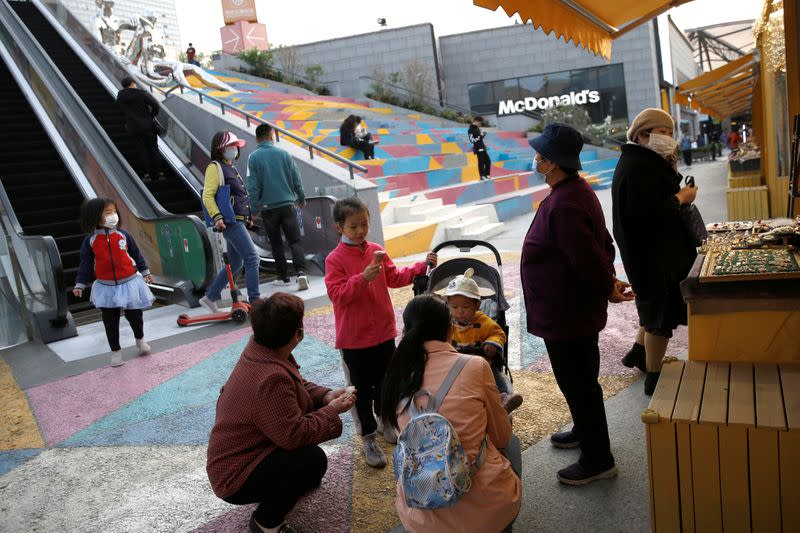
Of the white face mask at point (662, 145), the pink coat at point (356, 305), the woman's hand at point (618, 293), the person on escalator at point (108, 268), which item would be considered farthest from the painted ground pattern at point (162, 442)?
the white face mask at point (662, 145)

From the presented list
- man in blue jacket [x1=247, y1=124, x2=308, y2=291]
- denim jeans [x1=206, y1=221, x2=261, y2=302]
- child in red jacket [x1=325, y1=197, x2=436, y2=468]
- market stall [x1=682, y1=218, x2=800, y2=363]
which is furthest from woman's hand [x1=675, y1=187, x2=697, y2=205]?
man in blue jacket [x1=247, y1=124, x2=308, y2=291]

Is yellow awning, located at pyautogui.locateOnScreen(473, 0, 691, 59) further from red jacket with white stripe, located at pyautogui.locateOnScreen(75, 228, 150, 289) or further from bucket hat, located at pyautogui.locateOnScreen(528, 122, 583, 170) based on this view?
red jacket with white stripe, located at pyautogui.locateOnScreen(75, 228, 150, 289)

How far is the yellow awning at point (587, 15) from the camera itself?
4039 mm

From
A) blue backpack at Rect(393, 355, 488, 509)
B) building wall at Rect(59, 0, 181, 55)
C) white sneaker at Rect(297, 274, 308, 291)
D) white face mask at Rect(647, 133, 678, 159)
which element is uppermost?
building wall at Rect(59, 0, 181, 55)

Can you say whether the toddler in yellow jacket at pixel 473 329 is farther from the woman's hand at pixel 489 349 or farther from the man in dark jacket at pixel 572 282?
the man in dark jacket at pixel 572 282

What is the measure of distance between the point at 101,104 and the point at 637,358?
1350cm

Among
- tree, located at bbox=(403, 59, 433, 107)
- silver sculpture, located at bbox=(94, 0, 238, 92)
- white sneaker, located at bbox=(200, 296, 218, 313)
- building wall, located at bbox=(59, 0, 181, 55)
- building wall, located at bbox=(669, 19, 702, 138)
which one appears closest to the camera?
white sneaker, located at bbox=(200, 296, 218, 313)

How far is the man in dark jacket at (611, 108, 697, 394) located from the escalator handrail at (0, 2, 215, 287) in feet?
19.2

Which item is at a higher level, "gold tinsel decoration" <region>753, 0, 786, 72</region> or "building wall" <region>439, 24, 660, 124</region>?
"building wall" <region>439, 24, 660, 124</region>

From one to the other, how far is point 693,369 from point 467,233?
9.77 meters

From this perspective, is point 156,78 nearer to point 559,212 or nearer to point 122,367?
point 122,367

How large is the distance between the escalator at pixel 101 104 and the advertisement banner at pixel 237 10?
20859 millimetres

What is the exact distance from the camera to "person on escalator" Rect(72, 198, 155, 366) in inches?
245

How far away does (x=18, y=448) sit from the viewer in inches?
181
